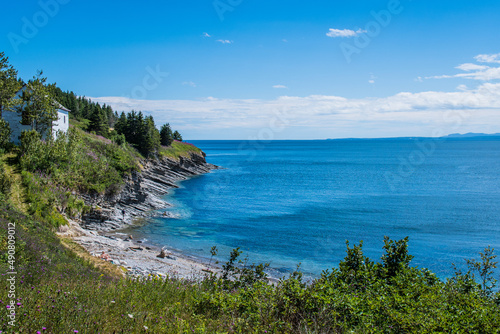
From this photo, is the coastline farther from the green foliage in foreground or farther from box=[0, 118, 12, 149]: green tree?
the green foliage in foreground

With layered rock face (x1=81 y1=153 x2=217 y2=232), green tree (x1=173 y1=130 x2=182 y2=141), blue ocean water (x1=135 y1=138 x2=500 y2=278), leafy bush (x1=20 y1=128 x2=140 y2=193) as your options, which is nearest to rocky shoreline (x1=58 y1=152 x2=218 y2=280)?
layered rock face (x1=81 y1=153 x2=217 y2=232)

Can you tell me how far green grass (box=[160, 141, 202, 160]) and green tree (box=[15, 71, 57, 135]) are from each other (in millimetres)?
38670

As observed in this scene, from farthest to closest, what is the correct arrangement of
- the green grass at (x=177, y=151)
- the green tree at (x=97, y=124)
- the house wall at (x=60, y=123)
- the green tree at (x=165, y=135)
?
1. the green tree at (x=165, y=135)
2. the green grass at (x=177, y=151)
3. the green tree at (x=97, y=124)
4. the house wall at (x=60, y=123)

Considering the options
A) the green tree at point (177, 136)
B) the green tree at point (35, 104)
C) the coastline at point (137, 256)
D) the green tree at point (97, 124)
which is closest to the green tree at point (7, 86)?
the green tree at point (35, 104)

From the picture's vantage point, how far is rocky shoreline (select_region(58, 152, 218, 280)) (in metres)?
23.8

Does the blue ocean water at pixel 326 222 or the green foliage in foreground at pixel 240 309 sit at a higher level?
the green foliage in foreground at pixel 240 309

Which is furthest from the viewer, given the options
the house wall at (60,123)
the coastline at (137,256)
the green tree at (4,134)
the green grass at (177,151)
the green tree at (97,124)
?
the green grass at (177,151)

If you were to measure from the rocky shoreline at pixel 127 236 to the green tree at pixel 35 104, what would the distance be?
10739 millimetres

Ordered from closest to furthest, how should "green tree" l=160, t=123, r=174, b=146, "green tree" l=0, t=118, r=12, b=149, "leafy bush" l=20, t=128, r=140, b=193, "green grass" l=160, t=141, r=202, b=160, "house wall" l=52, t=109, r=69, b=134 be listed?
"leafy bush" l=20, t=128, r=140, b=193 → "green tree" l=0, t=118, r=12, b=149 → "house wall" l=52, t=109, r=69, b=134 → "green grass" l=160, t=141, r=202, b=160 → "green tree" l=160, t=123, r=174, b=146

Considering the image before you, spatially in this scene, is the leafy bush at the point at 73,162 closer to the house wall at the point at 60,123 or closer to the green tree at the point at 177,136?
the house wall at the point at 60,123

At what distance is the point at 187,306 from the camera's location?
800 centimetres

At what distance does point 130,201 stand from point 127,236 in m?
12.3

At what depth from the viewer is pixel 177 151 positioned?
8794 cm

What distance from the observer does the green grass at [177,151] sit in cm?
8050
